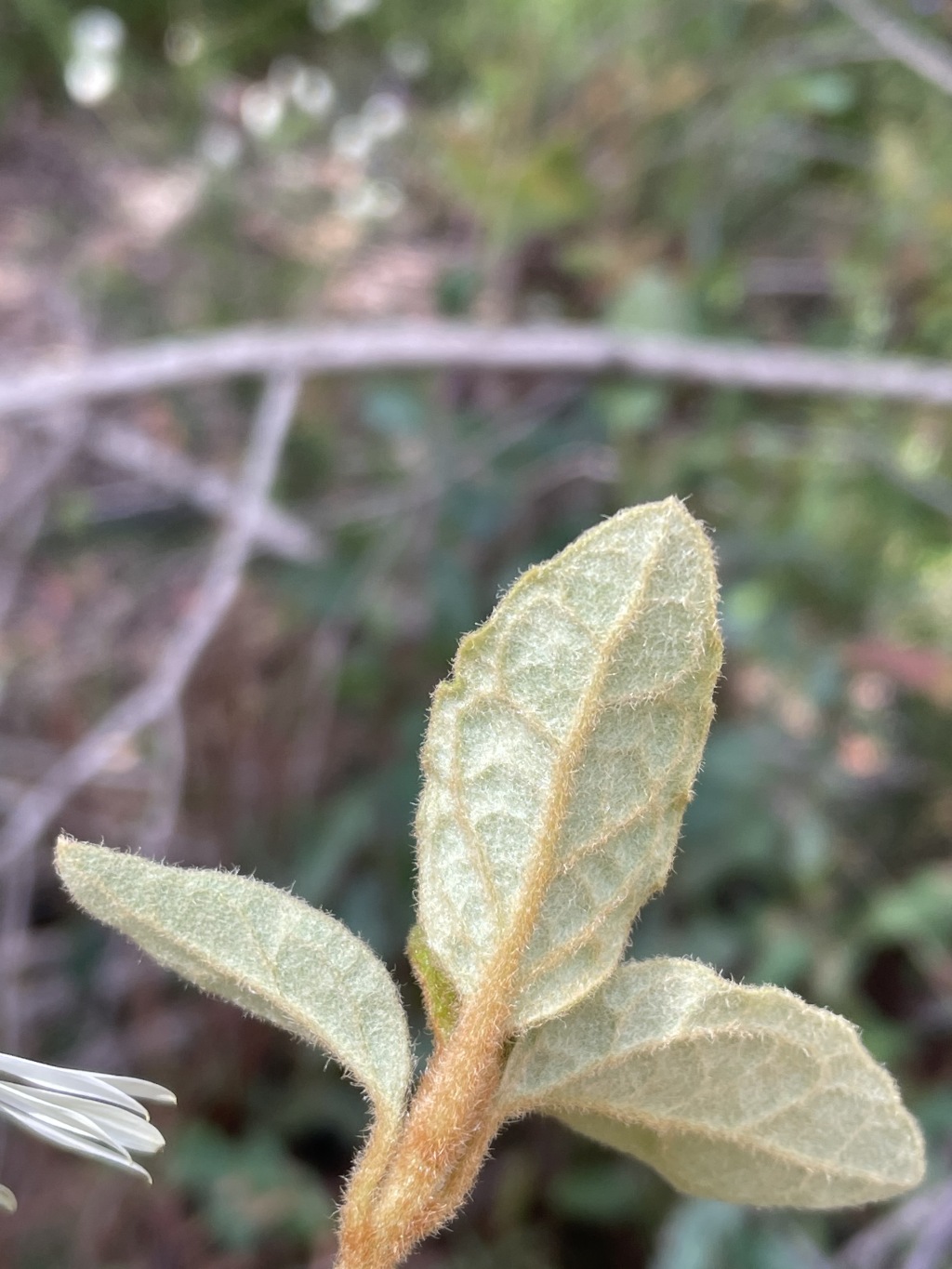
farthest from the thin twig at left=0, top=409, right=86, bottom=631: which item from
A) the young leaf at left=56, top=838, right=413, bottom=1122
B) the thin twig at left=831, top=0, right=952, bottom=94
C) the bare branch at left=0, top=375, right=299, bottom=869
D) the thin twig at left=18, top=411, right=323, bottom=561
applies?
the young leaf at left=56, top=838, right=413, bottom=1122

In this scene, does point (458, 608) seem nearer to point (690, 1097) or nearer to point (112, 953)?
point (112, 953)

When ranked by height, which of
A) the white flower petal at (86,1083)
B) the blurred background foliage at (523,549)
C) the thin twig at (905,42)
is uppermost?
the thin twig at (905,42)

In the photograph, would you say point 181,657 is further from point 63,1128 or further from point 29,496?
point 63,1128

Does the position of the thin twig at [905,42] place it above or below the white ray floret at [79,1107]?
above

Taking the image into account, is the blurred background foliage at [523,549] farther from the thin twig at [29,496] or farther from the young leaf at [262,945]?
the young leaf at [262,945]

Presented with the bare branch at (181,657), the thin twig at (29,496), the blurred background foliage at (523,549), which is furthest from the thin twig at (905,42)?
the thin twig at (29,496)

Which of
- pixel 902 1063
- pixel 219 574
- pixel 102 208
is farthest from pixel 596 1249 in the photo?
pixel 102 208

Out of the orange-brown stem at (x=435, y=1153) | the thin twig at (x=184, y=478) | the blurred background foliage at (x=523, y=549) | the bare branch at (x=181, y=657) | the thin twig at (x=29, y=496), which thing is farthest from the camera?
the thin twig at (x=29, y=496)

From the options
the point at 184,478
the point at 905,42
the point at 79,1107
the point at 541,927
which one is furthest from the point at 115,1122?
the point at 184,478
